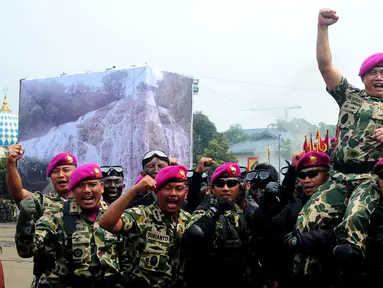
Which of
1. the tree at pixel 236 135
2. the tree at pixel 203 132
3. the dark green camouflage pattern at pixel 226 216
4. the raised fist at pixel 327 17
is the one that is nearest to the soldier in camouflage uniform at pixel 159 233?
the dark green camouflage pattern at pixel 226 216

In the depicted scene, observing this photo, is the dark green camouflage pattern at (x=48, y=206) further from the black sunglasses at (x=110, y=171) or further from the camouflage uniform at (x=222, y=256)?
the camouflage uniform at (x=222, y=256)

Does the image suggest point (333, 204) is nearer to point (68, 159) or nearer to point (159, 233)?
point (159, 233)

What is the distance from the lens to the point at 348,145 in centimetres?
393

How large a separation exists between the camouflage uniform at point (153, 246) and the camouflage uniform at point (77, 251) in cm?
22

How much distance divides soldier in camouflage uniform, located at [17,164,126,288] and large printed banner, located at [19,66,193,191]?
14.7m

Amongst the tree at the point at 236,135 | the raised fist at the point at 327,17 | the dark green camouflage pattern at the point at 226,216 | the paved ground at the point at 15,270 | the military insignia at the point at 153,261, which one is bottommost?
the paved ground at the point at 15,270

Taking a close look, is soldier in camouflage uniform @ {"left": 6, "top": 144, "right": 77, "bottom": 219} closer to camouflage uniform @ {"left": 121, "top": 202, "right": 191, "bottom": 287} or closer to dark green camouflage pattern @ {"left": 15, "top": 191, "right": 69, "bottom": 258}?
dark green camouflage pattern @ {"left": 15, "top": 191, "right": 69, "bottom": 258}

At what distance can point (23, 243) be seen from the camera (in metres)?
3.98

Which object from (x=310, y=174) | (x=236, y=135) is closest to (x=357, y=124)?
(x=310, y=174)

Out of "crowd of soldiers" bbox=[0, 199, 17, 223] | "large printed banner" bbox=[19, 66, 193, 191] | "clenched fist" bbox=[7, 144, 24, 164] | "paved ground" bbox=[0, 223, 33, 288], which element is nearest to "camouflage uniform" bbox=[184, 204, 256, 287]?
"clenched fist" bbox=[7, 144, 24, 164]

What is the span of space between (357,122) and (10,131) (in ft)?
155

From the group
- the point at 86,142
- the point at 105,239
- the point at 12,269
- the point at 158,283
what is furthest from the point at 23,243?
the point at 86,142

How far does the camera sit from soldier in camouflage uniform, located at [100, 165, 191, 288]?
13.3 ft

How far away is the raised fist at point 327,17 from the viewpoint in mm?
4062
